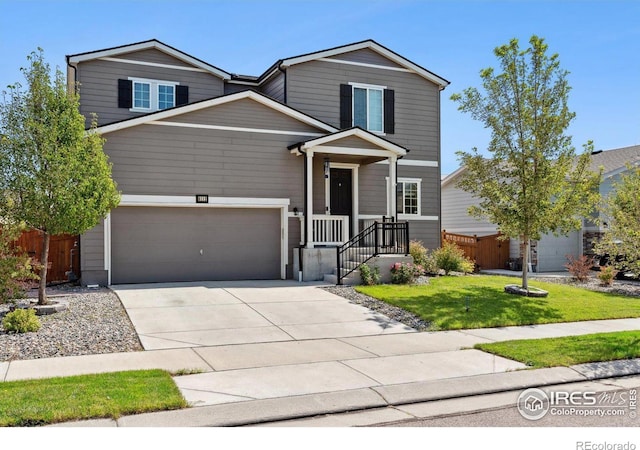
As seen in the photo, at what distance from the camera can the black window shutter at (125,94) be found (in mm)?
17891

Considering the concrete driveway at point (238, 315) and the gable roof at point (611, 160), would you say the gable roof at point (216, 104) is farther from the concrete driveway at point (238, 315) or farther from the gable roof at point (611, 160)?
the gable roof at point (611, 160)

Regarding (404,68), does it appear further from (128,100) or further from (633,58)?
(128,100)

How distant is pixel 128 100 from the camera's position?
18.0 metres

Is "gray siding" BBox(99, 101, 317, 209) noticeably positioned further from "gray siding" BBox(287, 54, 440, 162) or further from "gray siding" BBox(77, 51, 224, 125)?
"gray siding" BBox(77, 51, 224, 125)

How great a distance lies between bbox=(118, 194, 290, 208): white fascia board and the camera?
50.3 ft

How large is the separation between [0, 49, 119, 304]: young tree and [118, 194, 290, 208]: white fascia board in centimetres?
406

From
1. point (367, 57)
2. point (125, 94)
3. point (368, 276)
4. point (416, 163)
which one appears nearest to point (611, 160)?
point (416, 163)

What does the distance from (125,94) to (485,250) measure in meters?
15.6

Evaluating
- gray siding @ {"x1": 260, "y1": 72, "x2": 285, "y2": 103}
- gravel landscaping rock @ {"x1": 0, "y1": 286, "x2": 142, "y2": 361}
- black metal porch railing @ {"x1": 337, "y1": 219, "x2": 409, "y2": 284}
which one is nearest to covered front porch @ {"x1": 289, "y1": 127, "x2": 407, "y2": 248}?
black metal porch railing @ {"x1": 337, "y1": 219, "x2": 409, "y2": 284}

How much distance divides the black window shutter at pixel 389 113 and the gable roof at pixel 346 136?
8.29 feet

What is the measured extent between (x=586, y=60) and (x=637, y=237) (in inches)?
252

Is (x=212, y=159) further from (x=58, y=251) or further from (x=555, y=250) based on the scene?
(x=555, y=250)

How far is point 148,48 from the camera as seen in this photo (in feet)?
60.5

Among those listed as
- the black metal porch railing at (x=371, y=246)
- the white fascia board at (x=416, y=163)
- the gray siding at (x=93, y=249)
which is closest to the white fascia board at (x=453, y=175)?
the white fascia board at (x=416, y=163)
